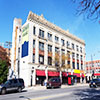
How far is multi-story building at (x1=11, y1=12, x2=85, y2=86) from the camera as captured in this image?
31.9m

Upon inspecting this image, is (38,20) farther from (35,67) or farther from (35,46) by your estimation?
(35,67)

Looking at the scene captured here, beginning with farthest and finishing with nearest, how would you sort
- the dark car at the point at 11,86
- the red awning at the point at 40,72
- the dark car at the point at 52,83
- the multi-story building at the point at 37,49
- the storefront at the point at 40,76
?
the storefront at the point at 40,76 < the red awning at the point at 40,72 < the multi-story building at the point at 37,49 < the dark car at the point at 52,83 < the dark car at the point at 11,86

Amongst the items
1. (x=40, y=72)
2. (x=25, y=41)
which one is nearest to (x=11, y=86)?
(x=40, y=72)

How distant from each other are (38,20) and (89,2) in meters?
28.6

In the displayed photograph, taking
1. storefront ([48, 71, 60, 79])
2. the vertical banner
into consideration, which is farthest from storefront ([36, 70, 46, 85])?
the vertical banner

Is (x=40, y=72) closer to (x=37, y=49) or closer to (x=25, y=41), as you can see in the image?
(x=37, y=49)

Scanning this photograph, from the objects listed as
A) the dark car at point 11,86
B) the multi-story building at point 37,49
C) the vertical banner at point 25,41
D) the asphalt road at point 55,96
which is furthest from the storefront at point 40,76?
the asphalt road at point 55,96

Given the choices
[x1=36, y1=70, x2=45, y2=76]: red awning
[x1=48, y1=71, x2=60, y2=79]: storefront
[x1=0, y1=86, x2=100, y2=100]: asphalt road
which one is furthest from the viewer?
[x1=48, y1=71, x2=60, y2=79]: storefront

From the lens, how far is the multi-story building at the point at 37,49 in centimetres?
3188

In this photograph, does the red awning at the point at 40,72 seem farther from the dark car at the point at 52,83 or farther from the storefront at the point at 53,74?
the dark car at the point at 52,83

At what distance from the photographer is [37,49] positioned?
3338 centimetres

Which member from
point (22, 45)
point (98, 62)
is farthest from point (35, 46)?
point (98, 62)

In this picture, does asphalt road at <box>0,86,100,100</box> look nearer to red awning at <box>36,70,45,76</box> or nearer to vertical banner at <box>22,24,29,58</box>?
red awning at <box>36,70,45,76</box>

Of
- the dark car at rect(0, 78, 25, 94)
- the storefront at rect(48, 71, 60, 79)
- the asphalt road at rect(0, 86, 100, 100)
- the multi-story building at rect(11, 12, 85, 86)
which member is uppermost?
the multi-story building at rect(11, 12, 85, 86)
